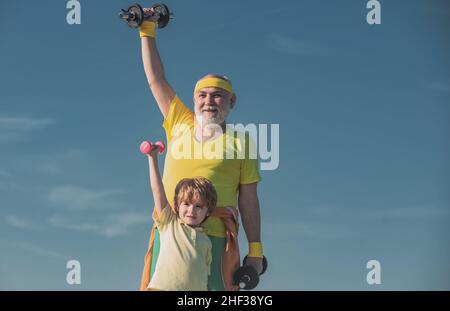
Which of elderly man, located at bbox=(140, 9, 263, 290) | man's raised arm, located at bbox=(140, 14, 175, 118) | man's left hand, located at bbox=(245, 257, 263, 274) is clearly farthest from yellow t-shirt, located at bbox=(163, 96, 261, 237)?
man's left hand, located at bbox=(245, 257, 263, 274)

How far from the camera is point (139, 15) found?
604 cm

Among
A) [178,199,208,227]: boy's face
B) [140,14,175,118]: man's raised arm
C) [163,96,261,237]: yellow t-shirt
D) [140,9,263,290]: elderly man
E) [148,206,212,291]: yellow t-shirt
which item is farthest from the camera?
[140,14,175,118]: man's raised arm

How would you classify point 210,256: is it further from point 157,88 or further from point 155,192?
point 157,88

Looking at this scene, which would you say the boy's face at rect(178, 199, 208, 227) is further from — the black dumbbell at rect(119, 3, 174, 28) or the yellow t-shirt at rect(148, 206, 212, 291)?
the black dumbbell at rect(119, 3, 174, 28)

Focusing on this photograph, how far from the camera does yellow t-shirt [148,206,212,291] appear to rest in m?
5.27

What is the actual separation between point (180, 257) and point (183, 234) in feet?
0.64

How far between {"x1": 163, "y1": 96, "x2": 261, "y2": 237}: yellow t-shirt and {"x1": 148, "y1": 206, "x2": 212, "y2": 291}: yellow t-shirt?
0.25m

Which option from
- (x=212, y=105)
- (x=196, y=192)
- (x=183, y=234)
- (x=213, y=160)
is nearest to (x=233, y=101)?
(x=212, y=105)

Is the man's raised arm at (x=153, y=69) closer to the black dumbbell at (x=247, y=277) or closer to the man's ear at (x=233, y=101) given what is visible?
the man's ear at (x=233, y=101)

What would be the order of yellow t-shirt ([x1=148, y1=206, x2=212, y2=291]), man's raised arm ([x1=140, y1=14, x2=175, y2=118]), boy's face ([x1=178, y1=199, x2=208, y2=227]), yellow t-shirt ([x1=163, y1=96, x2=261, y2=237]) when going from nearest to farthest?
yellow t-shirt ([x1=148, y1=206, x2=212, y2=291]) → boy's face ([x1=178, y1=199, x2=208, y2=227]) → yellow t-shirt ([x1=163, y1=96, x2=261, y2=237]) → man's raised arm ([x1=140, y1=14, x2=175, y2=118])

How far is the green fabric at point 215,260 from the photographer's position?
5.52m

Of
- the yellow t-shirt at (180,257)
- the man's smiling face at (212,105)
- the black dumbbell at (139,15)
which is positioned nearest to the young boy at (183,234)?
the yellow t-shirt at (180,257)

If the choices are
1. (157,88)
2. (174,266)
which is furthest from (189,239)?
(157,88)
